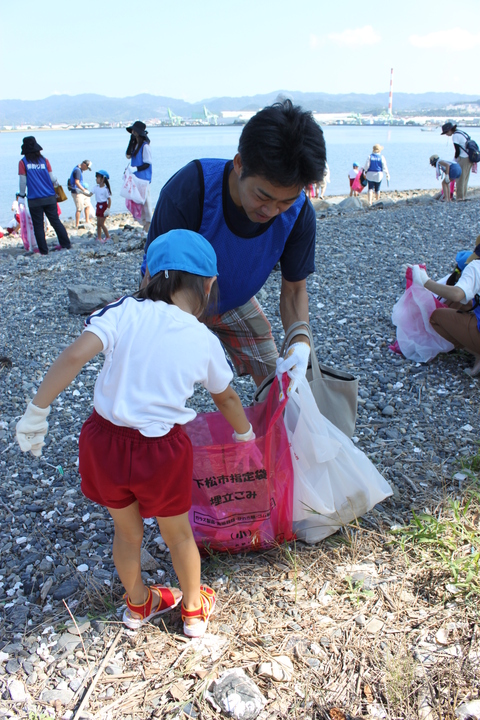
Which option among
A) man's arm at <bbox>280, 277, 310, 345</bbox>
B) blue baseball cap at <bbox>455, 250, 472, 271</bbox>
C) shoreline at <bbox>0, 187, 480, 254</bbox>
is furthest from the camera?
shoreline at <bbox>0, 187, 480, 254</bbox>

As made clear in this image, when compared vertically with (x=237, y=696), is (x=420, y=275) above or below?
above

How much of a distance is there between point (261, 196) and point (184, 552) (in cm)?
124

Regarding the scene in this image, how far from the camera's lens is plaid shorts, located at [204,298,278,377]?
2428mm

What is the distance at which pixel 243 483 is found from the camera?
2053mm

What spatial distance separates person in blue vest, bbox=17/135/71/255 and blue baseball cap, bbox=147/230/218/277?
304 inches

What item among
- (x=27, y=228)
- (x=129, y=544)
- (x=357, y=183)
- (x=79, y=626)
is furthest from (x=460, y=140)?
(x=79, y=626)

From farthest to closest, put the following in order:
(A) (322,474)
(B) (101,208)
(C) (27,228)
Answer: (B) (101,208) < (C) (27,228) < (A) (322,474)

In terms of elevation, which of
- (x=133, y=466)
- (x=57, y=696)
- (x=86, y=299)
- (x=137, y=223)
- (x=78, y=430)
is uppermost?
(x=137, y=223)

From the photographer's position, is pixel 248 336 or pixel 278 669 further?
pixel 248 336

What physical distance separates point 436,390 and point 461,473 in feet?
3.55

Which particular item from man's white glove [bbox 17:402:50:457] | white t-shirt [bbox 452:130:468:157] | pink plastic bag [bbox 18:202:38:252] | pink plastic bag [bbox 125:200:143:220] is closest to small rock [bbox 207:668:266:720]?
man's white glove [bbox 17:402:50:457]

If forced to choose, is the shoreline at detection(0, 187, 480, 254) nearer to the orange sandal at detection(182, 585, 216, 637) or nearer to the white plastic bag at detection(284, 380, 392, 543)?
the white plastic bag at detection(284, 380, 392, 543)

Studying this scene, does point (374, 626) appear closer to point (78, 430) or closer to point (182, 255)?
point (182, 255)

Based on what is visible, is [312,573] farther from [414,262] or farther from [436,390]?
[414,262]
